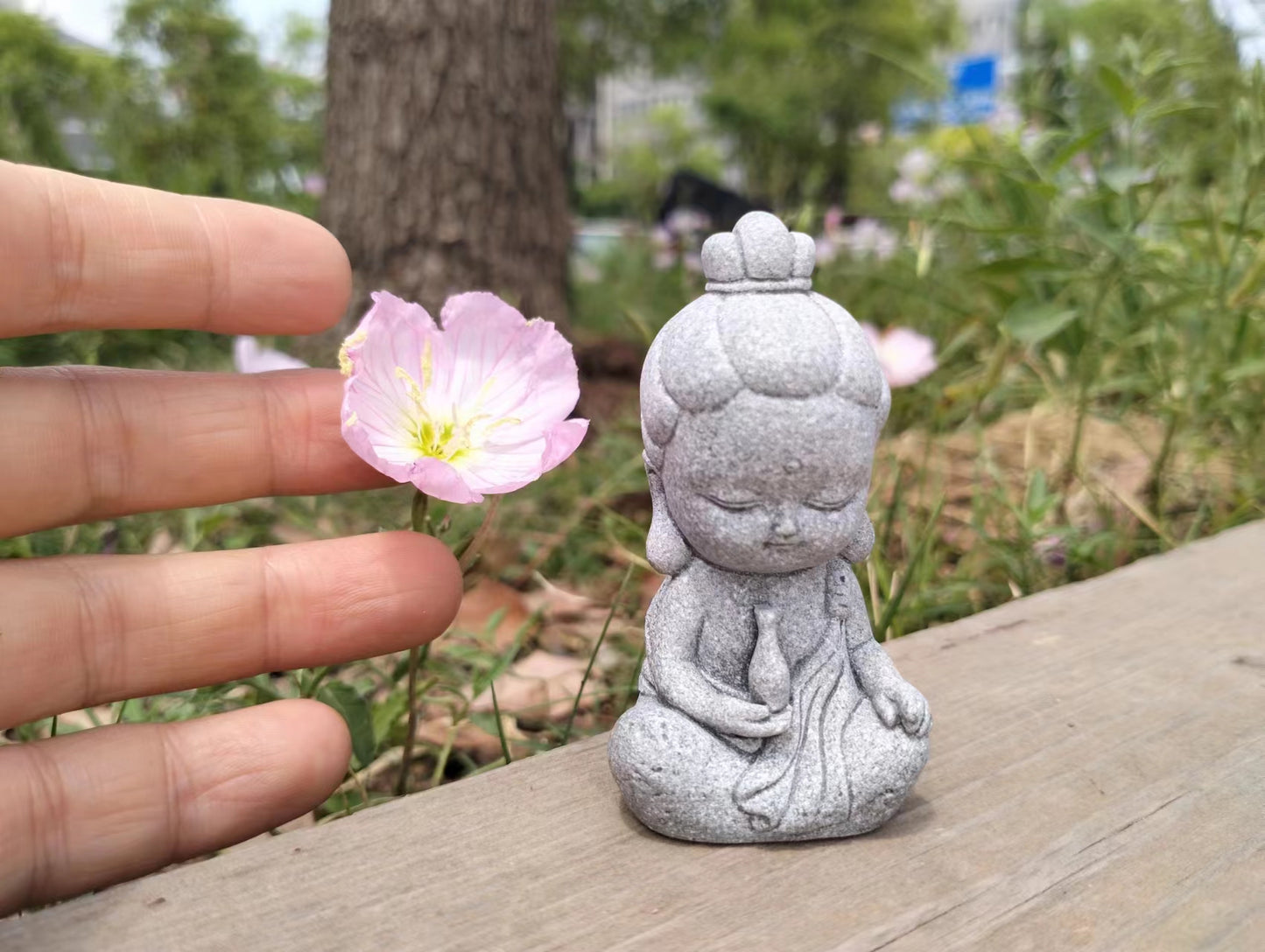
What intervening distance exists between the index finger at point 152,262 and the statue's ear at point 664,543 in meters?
0.53

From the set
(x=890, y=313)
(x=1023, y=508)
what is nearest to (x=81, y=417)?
(x=1023, y=508)

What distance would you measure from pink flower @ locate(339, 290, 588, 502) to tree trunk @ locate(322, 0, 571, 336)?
5.90 feet

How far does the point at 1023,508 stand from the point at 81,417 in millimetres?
1955

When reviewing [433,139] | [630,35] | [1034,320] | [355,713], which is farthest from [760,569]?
[630,35]

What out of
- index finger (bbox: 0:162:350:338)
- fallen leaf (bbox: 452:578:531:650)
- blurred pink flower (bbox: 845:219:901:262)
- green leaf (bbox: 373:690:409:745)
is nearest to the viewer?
index finger (bbox: 0:162:350:338)

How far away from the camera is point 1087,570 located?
99.0 inches

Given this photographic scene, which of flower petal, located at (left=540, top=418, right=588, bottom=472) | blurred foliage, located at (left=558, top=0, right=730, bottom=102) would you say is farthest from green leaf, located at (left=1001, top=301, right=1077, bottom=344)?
blurred foliage, located at (left=558, top=0, right=730, bottom=102)

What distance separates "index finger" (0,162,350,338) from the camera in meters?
1.27

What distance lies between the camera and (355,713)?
1.69 meters

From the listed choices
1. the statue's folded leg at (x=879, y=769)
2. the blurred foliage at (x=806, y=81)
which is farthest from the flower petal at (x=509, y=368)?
the blurred foliage at (x=806, y=81)

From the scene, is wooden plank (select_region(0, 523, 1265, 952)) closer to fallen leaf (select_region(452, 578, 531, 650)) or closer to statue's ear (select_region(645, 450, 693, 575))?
statue's ear (select_region(645, 450, 693, 575))

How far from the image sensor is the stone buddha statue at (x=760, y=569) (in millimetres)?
1299

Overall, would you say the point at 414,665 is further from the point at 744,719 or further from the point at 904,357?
the point at 904,357

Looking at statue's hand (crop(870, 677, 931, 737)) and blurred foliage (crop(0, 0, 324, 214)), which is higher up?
blurred foliage (crop(0, 0, 324, 214))
